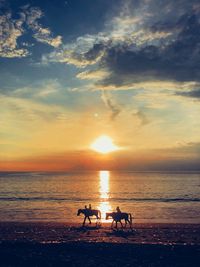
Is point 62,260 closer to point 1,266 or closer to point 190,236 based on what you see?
point 1,266

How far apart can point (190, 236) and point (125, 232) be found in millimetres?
5561

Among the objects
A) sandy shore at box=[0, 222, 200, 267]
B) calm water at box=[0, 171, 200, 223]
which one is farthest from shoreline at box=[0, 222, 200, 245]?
calm water at box=[0, 171, 200, 223]

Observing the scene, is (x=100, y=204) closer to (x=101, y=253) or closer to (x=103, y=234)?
(x=103, y=234)

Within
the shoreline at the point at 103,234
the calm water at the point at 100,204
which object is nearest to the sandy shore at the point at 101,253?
the shoreline at the point at 103,234

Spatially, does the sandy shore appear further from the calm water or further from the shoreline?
the calm water

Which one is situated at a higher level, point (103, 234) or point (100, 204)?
point (100, 204)

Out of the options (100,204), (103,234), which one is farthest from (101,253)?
(100,204)

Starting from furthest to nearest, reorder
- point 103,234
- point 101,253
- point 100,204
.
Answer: point 100,204, point 103,234, point 101,253

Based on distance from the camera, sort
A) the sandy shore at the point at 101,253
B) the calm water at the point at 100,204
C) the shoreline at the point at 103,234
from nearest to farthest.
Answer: the sandy shore at the point at 101,253 < the shoreline at the point at 103,234 < the calm water at the point at 100,204

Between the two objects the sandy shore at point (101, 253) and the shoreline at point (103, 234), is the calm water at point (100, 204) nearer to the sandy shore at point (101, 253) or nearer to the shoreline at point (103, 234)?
the shoreline at point (103, 234)

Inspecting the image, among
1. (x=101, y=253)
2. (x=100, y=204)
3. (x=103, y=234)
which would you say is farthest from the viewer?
(x=100, y=204)

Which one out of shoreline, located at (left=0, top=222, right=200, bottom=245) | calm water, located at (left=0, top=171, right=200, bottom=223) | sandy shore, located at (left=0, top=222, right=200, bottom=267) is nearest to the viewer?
sandy shore, located at (left=0, top=222, right=200, bottom=267)

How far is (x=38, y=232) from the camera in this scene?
27.4m

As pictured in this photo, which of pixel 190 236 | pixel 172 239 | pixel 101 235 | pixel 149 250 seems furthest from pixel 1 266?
pixel 190 236
